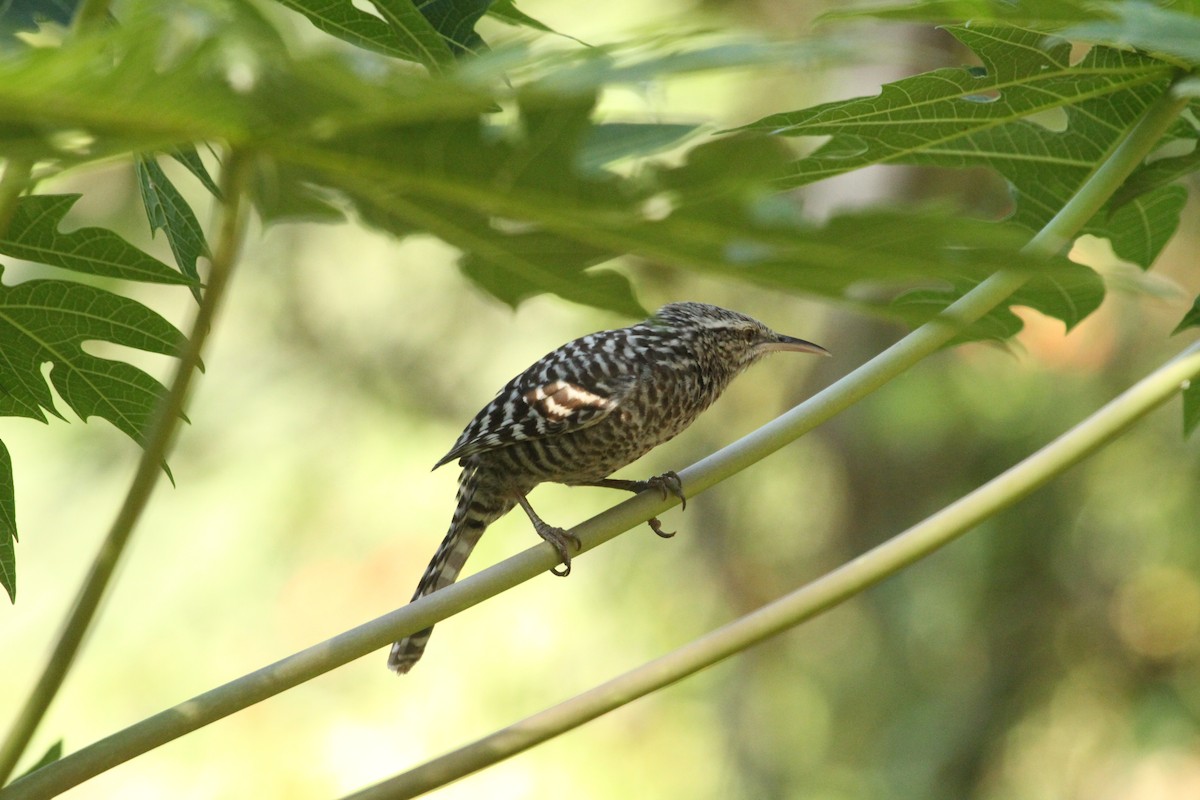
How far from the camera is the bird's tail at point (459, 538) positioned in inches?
135

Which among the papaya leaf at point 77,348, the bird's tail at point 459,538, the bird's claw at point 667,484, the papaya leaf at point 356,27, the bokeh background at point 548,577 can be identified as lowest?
the bokeh background at point 548,577

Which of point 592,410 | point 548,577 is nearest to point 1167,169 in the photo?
point 592,410

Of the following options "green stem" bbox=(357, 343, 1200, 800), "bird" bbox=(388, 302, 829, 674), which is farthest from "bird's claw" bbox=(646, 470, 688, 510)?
"green stem" bbox=(357, 343, 1200, 800)

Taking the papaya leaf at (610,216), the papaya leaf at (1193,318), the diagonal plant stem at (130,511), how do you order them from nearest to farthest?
the papaya leaf at (610,216) → the diagonal plant stem at (130,511) → the papaya leaf at (1193,318)

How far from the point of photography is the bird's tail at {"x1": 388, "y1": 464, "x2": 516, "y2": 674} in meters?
3.43

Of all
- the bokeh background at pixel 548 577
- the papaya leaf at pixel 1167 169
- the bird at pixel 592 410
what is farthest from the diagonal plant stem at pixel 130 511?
the bokeh background at pixel 548 577

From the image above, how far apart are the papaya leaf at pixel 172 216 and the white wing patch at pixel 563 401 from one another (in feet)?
4.93

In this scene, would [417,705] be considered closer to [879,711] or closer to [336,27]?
[879,711]

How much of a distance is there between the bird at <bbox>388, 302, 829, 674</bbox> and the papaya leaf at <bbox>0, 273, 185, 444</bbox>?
50.4 inches

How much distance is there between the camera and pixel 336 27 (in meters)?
1.73

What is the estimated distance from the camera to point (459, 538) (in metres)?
3.51

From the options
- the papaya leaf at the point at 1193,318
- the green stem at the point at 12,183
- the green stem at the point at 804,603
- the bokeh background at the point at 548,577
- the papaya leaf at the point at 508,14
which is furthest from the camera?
the bokeh background at the point at 548,577

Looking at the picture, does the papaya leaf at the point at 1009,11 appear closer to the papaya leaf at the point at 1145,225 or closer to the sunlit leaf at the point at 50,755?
the papaya leaf at the point at 1145,225

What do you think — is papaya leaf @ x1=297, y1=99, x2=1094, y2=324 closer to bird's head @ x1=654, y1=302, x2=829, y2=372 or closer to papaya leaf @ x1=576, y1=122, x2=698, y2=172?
papaya leaf @ x1=576, y1=122, x2=698, y2=172
